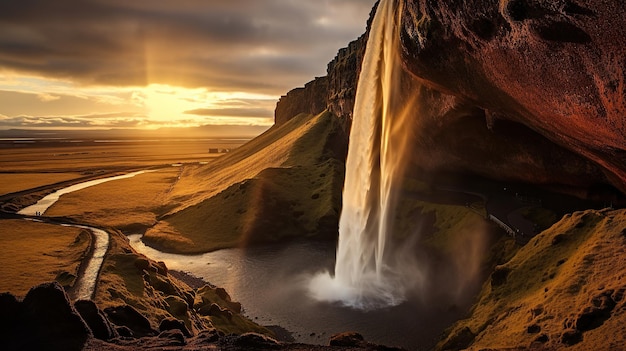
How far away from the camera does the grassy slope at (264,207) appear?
53.8m

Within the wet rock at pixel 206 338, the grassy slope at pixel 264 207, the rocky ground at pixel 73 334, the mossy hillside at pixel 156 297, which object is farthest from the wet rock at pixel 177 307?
the grassy slope at pixel 264 207

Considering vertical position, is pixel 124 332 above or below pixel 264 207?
above

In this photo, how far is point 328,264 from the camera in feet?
145

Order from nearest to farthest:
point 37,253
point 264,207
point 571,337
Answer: point 571,337 < point 37,253 < point 264,207

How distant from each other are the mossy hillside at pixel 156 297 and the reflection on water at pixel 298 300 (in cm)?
294

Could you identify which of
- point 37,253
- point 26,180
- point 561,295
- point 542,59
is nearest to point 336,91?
point 37,253

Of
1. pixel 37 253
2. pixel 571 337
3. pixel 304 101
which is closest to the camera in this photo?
pixel 571 337

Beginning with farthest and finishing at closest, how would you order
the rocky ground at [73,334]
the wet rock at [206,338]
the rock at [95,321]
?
the rock at [95,321]
the wet rock at [206,338]
the rocky ground at [73,334]

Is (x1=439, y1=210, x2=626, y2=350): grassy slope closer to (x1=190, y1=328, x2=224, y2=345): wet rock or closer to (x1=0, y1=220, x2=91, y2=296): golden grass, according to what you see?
(x1=190, y1=328, x2=224, y2=345): wet rock

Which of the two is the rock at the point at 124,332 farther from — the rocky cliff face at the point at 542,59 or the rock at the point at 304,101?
the rock at the point at 304,101

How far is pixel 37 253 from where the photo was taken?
119ft

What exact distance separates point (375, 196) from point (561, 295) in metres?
35.4

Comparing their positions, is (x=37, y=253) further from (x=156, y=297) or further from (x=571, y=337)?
(x=571, y=337)

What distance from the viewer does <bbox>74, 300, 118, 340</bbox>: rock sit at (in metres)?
16.1
